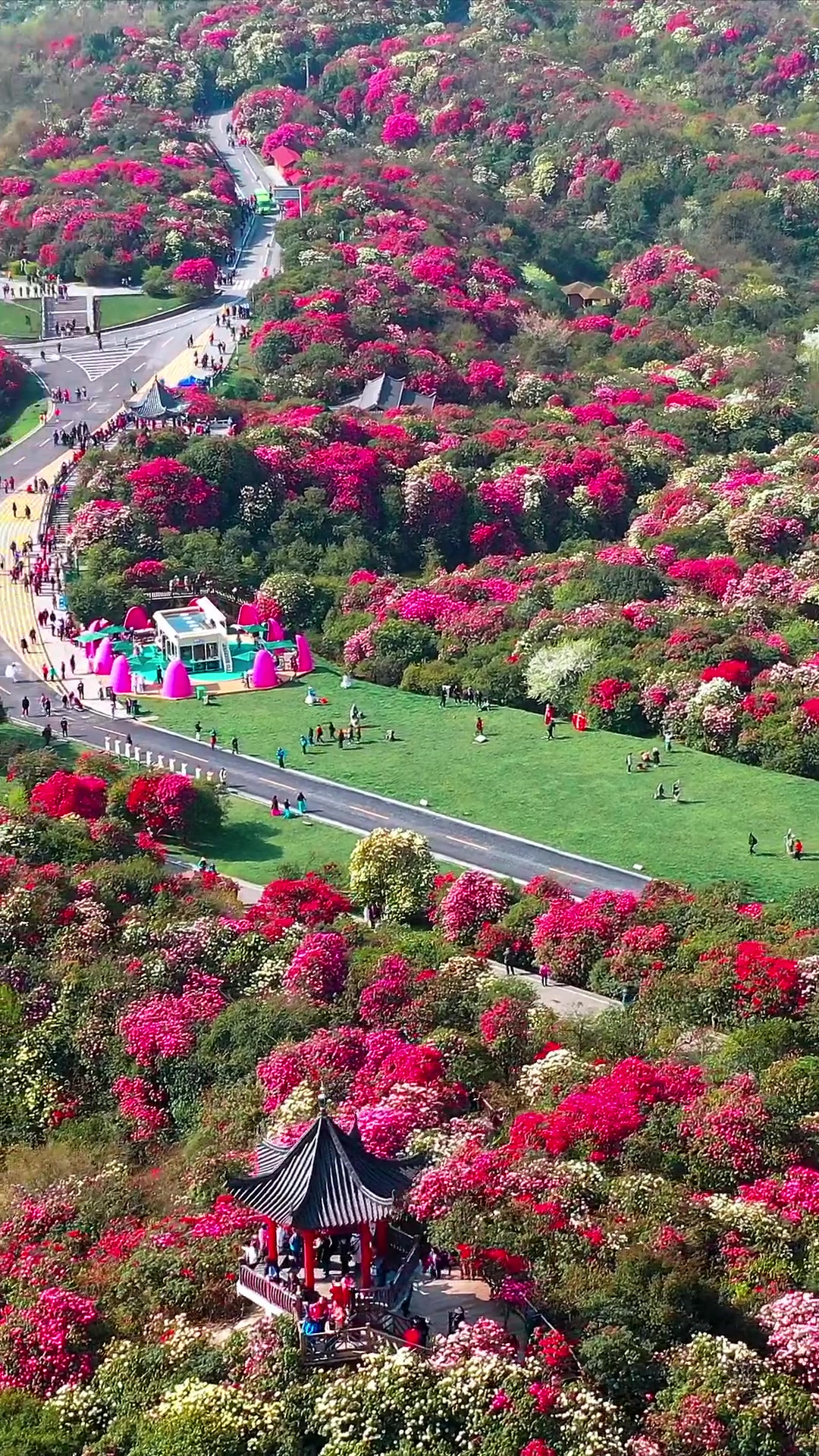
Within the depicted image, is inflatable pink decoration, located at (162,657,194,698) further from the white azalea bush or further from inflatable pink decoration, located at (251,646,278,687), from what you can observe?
the white azalea bush

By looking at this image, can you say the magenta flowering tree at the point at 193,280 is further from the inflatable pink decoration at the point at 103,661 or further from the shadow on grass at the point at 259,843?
the shadow on grass at the point at 259,843

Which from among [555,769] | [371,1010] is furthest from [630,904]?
[555,769]

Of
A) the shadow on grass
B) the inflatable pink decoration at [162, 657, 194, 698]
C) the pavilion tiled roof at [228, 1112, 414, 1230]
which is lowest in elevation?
the inflatable pink decoration at [162, 657, 194, 698]

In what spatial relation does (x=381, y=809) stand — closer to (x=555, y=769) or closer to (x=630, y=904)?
(x=555, y=769)

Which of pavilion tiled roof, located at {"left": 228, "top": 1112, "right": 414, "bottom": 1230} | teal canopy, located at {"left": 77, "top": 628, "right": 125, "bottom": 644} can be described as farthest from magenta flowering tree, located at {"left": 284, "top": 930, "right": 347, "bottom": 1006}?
teal canopy, located at {"left": 77, "top": 628, "right": 125, "bottom": 644}

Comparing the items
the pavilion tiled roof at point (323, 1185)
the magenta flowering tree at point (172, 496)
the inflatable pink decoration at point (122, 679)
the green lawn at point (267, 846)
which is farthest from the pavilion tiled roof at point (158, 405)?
the pavilion tiled roof at point (323, 1185)

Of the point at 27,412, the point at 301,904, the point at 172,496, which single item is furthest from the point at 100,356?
the point at 301,904

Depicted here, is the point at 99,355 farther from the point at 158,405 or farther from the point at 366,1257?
the point at 366,1257

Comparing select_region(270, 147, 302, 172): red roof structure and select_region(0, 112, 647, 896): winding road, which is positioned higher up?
select_region(270, 147, 302, 172): red roof structure

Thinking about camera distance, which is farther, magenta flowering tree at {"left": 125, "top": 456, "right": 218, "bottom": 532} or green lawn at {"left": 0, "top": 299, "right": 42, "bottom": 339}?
green lawn at {"left": 0, "top": 299, "right": 42, "bottom": 339}
